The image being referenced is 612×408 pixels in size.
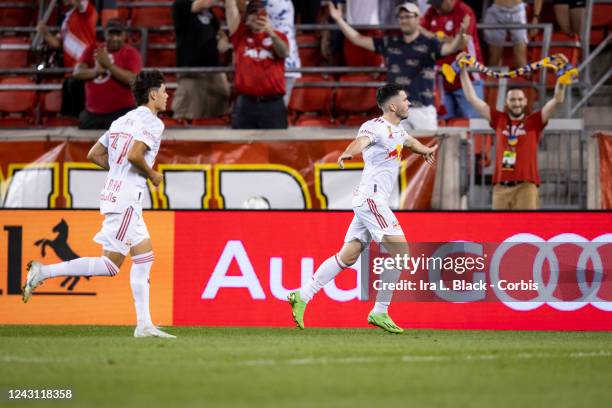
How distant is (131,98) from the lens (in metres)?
14.3

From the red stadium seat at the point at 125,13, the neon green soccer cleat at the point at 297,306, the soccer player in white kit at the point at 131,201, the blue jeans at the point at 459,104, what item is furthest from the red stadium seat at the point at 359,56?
the soccer player in white kit at the point at 131,201

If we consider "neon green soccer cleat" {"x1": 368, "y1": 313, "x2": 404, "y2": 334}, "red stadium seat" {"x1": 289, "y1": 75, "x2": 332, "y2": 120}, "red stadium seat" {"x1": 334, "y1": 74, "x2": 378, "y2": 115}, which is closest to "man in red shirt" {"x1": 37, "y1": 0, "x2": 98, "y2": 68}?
"red stadium seat" {"x1": 289, "y1": 75, "x2": 332, "y2": 120}

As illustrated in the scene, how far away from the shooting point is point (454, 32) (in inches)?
579

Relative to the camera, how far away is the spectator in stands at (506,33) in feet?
49.7

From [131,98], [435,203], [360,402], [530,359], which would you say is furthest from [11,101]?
[360,402]

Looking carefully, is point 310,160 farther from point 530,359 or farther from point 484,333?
point 530,359

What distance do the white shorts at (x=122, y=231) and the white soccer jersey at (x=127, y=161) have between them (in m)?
0.06

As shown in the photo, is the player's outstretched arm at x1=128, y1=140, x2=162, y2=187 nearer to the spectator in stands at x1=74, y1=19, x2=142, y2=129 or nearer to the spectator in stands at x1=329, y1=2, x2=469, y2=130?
the spectator in stands at x1=74, y1=19, x2=142, y2=129

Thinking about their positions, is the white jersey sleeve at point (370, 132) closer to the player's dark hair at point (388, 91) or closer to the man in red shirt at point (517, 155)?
the player's dark hair at point (388, 91)

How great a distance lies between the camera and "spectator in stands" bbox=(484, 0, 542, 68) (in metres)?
15.1

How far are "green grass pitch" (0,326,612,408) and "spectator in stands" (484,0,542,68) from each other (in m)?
5.80

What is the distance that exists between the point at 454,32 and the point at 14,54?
689 centimetres

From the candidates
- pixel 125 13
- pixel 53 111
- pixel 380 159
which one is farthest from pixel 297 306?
pixel 125 13

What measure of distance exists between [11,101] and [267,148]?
476cm
